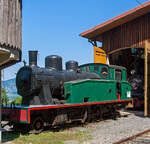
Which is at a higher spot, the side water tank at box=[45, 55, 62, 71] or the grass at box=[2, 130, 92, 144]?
the side water tank at box=[45, 55, 62, 71]

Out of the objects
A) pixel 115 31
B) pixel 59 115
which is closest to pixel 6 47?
pixel 59 115

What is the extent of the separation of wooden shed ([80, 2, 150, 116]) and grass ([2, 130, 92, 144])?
549cm

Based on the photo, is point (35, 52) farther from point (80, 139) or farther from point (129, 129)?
point (129, 129)

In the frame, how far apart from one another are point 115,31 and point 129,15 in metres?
1.71

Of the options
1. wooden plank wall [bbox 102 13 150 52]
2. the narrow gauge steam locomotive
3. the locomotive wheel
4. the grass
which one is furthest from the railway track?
wooden plank wall [bbox 102 13 150 52]

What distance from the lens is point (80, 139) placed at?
7.11 metres

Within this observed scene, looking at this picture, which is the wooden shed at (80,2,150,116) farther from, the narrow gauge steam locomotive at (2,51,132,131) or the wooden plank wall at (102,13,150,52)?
the narrow gauge steam locomotive at (2,51,132,131)

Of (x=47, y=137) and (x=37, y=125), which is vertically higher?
(x=37, y=125)

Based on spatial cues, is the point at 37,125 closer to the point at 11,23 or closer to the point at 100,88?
the point at 100,88

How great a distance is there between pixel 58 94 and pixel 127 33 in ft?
20.5

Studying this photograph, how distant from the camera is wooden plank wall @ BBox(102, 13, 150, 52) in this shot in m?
12.3

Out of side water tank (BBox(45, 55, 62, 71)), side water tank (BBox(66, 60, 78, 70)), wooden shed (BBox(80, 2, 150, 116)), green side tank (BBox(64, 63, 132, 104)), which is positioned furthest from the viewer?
wooden shed (BBox(80, 2, 150, 116))

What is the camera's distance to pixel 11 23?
18.7ft

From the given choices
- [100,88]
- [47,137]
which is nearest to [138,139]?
[47,137]
